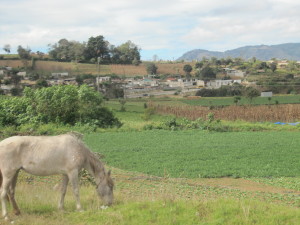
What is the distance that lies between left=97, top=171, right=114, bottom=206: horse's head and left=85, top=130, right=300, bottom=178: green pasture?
5.77 metres

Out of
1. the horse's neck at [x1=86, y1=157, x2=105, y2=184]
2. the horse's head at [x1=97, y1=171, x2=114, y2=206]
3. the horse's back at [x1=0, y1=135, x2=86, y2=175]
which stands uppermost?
the horse's back at [x1=0, y1=135, x2=86, y2=175]

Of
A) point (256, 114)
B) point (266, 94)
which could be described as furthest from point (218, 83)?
point (256, 114)

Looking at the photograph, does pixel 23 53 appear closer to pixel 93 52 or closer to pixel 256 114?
pixel 93 52

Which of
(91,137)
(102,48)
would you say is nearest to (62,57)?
(102,48)

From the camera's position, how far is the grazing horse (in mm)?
6719

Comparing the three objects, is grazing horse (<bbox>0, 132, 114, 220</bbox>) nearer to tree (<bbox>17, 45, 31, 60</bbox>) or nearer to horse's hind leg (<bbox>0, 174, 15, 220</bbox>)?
horse's hind leg (<bbox>0, 174, 15, 220</bbox>)

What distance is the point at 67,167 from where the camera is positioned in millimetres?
6934

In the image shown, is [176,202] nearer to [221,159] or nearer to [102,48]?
[221,159]

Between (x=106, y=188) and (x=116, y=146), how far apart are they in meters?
15.0

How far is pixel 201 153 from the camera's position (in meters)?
19.8

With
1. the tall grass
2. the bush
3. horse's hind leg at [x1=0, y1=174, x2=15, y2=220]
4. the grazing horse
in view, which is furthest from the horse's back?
the tall grass

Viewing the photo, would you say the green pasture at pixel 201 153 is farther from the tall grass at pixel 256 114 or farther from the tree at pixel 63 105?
the tall grass at pixel 256 114

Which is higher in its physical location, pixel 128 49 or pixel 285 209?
pixel 128 49

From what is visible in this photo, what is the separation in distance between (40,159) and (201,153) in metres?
13.8
